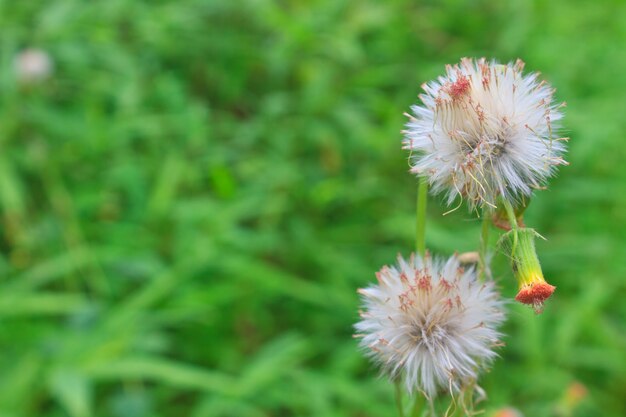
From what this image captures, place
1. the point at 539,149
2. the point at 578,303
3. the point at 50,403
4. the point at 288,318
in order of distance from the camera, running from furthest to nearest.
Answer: the point at 288,318 → the point at 578,303 → the point at 50,403 → the point at 539,149

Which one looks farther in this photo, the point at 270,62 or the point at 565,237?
the point at 270,62

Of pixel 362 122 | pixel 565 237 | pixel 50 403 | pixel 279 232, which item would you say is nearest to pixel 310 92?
pixel 362 122

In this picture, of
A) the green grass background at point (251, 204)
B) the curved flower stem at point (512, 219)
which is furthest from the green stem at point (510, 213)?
the green grass background at point (251, 204)

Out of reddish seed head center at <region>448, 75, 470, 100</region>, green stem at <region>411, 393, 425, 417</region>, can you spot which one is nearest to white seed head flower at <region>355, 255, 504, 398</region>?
green stem at <region>411, 393, 425, 417</region>

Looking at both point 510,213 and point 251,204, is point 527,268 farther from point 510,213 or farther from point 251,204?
point 251,204

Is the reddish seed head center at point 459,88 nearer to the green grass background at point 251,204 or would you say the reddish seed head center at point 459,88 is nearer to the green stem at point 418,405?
the green stem at point 418,405

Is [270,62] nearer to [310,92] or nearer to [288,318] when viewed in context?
[310,92]
